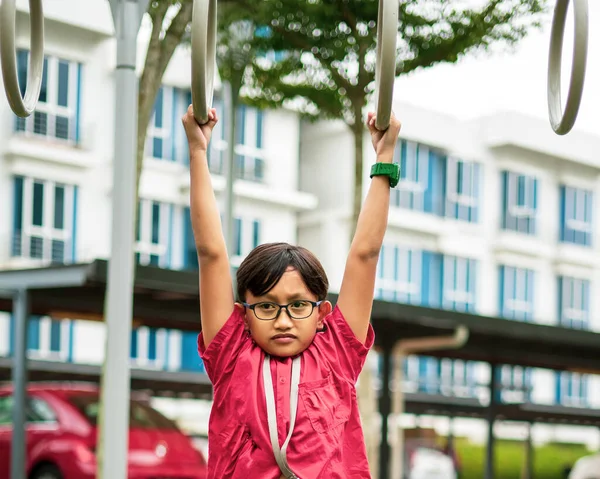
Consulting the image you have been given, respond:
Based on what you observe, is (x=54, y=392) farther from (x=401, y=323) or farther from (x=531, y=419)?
(x=531, y=419)

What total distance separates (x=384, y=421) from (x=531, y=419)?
827cm

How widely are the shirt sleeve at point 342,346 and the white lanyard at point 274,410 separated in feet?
0.40

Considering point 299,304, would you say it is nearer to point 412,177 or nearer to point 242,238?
point 242,238

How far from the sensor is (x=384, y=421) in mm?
15828

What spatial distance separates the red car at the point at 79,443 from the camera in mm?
11547

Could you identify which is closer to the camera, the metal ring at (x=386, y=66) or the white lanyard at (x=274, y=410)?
the white lanyard at (x=274, y=410)

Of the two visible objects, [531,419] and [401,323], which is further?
[531,419]

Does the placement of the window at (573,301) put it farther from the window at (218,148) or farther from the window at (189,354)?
the window at (189,354)

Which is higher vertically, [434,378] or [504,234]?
[504,234]

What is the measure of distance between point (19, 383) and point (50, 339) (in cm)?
1680

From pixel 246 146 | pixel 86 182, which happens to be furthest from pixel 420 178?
pixel 86 182

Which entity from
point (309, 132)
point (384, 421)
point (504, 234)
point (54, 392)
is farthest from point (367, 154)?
point (54, 392)

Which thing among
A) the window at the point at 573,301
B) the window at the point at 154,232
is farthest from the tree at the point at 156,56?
the window at the point at 573,301

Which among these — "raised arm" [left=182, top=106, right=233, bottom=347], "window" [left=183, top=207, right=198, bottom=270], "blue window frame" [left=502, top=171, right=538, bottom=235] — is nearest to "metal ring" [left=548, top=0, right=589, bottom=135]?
"raised arm" [left=182, top=106, right=233, bottom=347]
